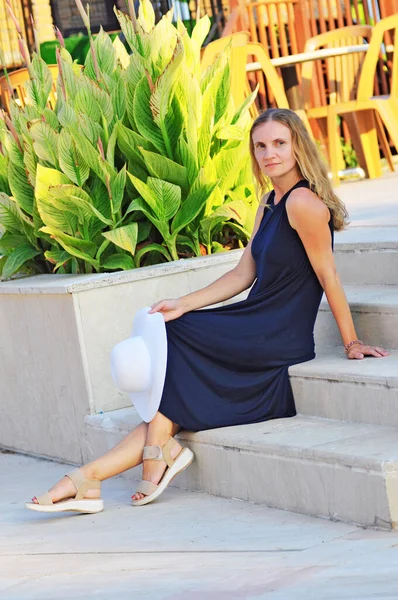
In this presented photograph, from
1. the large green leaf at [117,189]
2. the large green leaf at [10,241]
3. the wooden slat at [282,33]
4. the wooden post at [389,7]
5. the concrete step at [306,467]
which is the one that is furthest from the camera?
the wooden post at [389,7]

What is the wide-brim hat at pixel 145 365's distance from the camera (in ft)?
9.83

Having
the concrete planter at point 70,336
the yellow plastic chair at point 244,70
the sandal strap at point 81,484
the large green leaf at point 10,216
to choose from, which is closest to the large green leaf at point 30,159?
the large green leaf at point 10,216

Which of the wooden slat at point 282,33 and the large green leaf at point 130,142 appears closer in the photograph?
the large green leaf at point 130,142

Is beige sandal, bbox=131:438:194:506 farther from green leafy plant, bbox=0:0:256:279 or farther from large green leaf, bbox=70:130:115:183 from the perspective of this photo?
large green leaf, bbox=70:130:115:183

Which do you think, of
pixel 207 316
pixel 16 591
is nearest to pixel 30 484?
pixel 207 316

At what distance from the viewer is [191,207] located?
12.1 ft

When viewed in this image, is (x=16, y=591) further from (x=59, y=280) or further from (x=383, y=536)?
(x=59, y=280)

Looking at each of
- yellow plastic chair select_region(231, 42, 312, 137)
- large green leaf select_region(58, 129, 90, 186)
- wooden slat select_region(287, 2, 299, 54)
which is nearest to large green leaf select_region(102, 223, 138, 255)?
large green leaf select_region(58, 129, 90, 186)

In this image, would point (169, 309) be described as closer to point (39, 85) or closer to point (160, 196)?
point (160, 196)

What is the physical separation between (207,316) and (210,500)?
52 cm

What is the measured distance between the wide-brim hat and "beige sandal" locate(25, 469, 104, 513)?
240 millimetres

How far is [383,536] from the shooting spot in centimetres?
240

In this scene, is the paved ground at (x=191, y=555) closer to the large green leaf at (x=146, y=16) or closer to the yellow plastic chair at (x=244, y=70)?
the large green leaf at (x=146, y=16)

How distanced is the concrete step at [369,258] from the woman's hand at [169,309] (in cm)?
80
